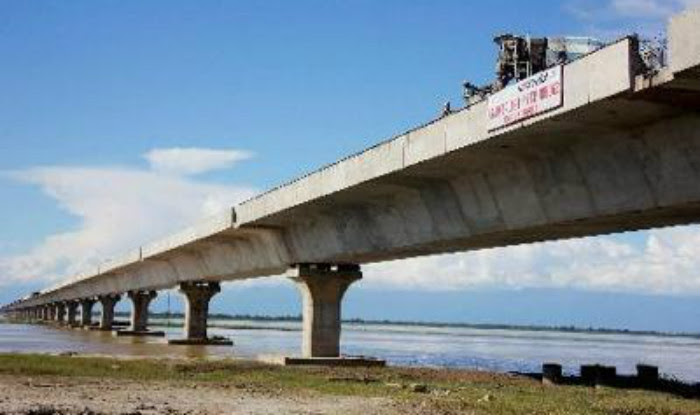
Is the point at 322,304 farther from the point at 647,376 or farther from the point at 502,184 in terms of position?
the point at 502,184

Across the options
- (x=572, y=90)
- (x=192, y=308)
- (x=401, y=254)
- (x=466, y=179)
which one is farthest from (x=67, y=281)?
(x=572, y=90)

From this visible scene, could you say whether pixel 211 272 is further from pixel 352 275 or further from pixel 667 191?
pixel 667 191

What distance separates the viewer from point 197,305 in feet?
241

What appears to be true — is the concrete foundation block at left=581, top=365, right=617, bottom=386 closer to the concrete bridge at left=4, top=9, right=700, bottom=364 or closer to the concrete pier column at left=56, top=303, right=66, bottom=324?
the concrete bridge at left=4, top=9, right=700, bottom=364

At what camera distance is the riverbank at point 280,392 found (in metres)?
20.4

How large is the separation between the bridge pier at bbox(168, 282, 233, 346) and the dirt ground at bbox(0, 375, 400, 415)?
45016 millimetres

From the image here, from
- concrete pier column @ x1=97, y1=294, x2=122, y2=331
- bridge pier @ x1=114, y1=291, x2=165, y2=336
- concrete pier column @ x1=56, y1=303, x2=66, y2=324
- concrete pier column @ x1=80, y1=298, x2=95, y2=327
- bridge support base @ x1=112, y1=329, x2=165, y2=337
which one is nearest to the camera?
bridge support base @ x1=112, y1=329, x2=165, y2=337

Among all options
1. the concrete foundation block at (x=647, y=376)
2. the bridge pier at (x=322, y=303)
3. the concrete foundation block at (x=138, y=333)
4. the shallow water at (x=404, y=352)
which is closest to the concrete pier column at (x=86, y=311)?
the shallow water at (x=404, y=352)

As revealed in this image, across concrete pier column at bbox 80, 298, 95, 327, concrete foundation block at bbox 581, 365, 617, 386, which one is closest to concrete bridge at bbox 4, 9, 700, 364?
concrete foundation block at bbox 581, 365, 617, 386

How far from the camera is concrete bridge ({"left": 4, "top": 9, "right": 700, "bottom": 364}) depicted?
60.2ft

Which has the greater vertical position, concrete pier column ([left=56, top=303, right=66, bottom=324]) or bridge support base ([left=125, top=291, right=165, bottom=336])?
bridge support base ([left=125, top=291, right=165, bottom=336])

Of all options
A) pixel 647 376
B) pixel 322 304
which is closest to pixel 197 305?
pixel 322 304

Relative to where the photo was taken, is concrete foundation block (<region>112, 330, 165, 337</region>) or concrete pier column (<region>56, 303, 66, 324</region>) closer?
concrete foundation block (<region>112, 330, 165, 337</region>)

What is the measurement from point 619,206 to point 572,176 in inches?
73.3
